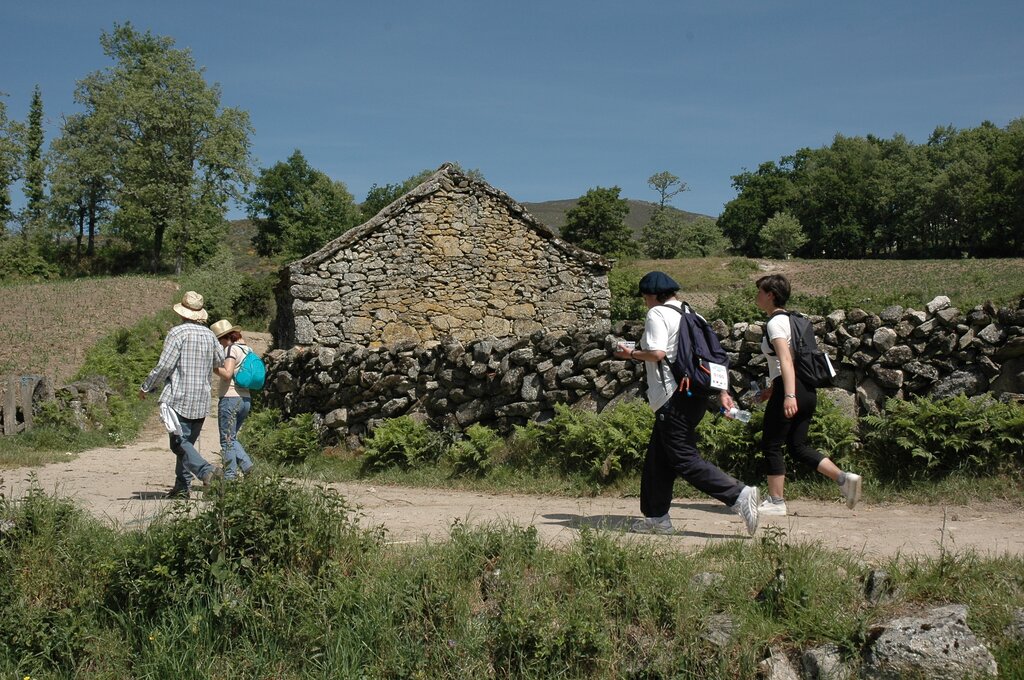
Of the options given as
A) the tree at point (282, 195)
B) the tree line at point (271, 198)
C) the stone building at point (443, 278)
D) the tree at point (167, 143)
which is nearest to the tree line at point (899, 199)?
the tree line at point (271, 198)

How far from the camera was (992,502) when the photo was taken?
6.43 m

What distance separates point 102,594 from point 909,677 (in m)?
5.27

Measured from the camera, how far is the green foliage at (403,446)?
31.3ft

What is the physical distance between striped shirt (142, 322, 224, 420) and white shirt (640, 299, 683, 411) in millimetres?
4393

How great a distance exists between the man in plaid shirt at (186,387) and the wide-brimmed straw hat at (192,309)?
11cm

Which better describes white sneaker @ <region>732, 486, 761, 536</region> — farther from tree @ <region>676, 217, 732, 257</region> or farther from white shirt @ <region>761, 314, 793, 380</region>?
tree @ <region>676, 217, 732, 257</region>

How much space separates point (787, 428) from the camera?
6.25 m

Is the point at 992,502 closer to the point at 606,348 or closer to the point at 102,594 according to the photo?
the point at 606,348

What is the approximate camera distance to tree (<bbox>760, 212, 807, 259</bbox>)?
2859 inches

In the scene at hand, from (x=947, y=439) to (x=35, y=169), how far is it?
64.7m

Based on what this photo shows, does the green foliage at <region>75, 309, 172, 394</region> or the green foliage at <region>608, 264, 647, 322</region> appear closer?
the green foliage at <region>75, 309, 172, 394</region>

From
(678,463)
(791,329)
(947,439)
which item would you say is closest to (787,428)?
(791,329)

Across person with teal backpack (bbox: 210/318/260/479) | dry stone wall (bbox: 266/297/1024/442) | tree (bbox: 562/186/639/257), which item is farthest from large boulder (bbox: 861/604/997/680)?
tree (bbox: 562/186/639/257)

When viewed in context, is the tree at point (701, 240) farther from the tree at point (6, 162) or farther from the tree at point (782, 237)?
the tree at point (6, 162)
